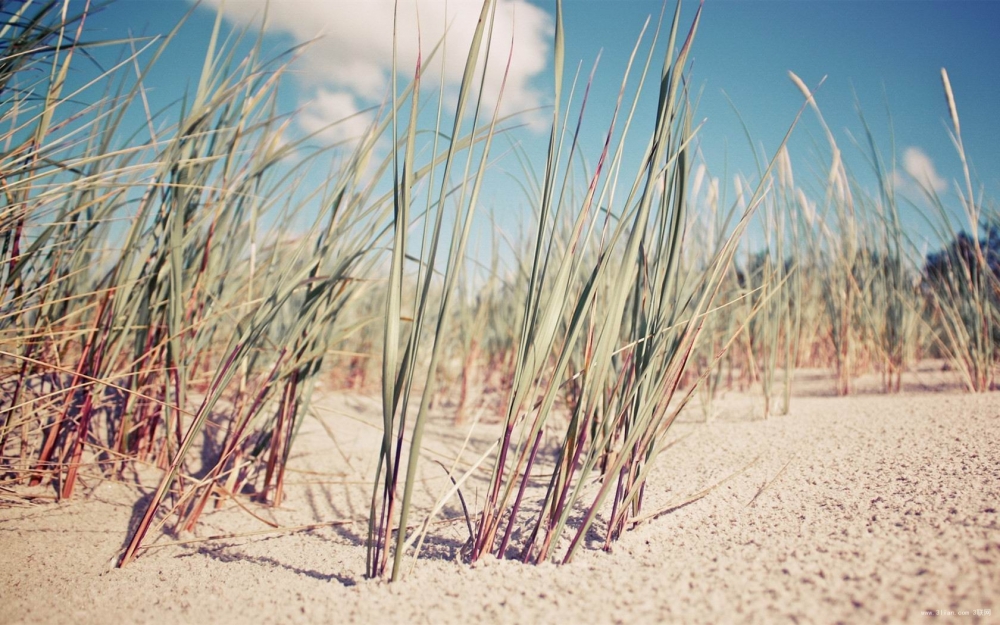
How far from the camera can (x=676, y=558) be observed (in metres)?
0.71

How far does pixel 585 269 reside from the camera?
1.66 m

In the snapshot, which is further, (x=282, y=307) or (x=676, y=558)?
(x=282, y=307)

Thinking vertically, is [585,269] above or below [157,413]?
above

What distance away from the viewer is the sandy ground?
551 mm

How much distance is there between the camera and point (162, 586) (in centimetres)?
81

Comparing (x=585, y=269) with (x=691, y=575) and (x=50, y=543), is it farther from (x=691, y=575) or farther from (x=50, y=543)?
(x=50, y=543)

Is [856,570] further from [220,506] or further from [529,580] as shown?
[220,506]

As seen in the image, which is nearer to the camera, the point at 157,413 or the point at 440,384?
the point at 157,413

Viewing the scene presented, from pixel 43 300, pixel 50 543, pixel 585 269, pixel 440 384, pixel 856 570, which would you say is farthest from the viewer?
pixel 440 384

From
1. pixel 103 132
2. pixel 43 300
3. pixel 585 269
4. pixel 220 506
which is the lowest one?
pixel 220 506

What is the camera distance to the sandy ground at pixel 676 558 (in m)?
0.55

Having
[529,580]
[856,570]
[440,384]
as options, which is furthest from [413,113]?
[440,384]

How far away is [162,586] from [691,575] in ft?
2.52

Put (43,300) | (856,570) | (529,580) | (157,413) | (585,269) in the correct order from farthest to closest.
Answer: (585,269), (157,413), (43,300), (529,580), (856,570)
